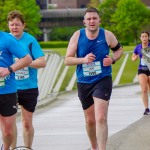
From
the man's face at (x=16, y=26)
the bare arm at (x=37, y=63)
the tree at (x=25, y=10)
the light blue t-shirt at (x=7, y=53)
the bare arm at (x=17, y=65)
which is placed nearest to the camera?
the bare arm at (x=17, y=65)

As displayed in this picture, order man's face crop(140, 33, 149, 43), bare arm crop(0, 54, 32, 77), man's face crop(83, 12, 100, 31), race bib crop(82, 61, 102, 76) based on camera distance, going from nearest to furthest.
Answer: bare arm crop(0, 54, 32, 77), race bib crop(82, 61, 102, 76), man's face crop(83, 12, 100, 31), man's face crop(140, 33, 149, 43)

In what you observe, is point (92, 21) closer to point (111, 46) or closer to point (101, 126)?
point (111, 46)

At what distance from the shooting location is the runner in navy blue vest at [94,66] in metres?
8.30

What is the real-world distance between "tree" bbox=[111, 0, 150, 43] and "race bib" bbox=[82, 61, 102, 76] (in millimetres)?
116361

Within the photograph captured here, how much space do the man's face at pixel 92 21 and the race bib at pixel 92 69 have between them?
17.2 inches

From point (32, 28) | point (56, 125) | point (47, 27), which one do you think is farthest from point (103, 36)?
point (47, 27)

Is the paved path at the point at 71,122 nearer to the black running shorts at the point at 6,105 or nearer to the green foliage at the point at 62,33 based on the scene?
the black running shorts at the point at 6,105

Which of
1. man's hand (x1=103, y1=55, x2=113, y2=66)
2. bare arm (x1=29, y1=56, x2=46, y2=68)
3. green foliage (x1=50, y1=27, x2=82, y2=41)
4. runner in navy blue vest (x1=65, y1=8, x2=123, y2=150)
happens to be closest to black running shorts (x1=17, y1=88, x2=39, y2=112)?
bare arm (x1=29, y1=56, x2=46, y2=68)

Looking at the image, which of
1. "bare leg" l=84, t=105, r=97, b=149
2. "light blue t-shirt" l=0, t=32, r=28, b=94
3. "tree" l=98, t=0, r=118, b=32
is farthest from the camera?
"tree" l=98, t=0, r=118, b=32

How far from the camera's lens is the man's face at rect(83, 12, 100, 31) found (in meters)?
8.46

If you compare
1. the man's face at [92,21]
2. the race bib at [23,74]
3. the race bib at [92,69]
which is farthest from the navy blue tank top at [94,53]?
the race bib at [23,74]

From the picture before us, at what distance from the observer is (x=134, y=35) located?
127 m

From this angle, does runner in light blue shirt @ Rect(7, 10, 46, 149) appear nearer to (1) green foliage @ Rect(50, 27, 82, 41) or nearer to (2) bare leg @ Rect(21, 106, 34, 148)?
(2) bare leg @ Rect(21, 106, 34, 148)

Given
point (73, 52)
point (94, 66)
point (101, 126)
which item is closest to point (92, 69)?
point (94, 66)
